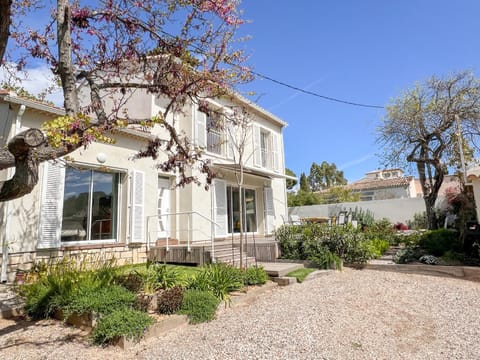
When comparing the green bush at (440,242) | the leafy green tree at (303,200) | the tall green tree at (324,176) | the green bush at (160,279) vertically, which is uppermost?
the tall green tree at (324,176)

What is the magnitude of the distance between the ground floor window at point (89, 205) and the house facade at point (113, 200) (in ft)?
0.10

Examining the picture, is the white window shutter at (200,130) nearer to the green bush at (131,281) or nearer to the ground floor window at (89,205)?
the ground floor window at (89,205)

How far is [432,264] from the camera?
984cm

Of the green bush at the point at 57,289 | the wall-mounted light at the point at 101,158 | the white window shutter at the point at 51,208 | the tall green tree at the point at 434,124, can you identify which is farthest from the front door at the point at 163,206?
the tall green tree at the point at 434,124

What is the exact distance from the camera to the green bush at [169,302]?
18.5 feet

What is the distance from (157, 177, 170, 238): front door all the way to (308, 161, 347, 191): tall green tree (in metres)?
37.8

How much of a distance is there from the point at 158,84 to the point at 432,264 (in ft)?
32.7

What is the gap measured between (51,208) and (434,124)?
53.0 feet

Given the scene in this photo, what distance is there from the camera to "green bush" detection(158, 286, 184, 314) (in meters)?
5.64

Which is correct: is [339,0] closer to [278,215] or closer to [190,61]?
[190,61]

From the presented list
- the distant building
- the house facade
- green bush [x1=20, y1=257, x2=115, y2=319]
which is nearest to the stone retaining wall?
the house facade

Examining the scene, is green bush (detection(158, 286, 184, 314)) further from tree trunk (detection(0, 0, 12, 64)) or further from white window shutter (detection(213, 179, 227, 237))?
white window shutter (detection(213, 179, 227, 237))

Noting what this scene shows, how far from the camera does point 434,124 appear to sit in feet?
47.5

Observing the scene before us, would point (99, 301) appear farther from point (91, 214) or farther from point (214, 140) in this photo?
point (214, 140)
